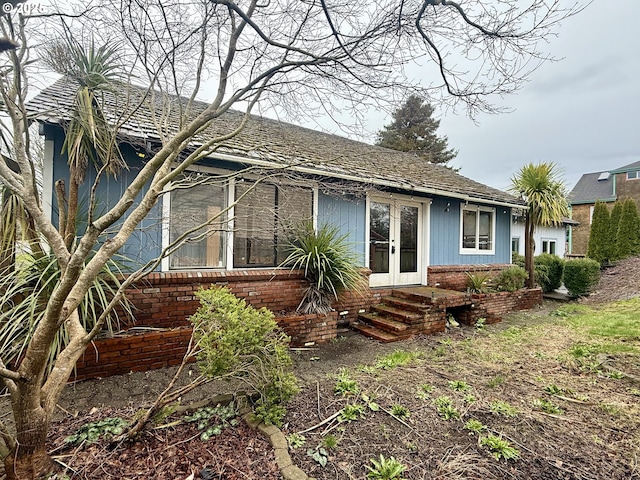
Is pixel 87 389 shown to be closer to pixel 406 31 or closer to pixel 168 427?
pixel 168 427

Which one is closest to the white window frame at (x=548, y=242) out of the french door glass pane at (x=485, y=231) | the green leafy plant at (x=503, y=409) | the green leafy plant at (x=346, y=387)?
the french door glass pane at (x=485, y=231)

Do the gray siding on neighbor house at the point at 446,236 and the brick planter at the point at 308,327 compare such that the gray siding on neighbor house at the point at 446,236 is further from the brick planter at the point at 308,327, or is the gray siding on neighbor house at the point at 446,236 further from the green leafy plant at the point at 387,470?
the green leafy plant at the point at 387,470

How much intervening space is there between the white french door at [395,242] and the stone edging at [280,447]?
209 inches

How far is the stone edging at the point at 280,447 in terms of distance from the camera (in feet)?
7.30

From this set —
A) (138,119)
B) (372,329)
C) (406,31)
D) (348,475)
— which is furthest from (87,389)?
(406,31)

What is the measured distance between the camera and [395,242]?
812cm

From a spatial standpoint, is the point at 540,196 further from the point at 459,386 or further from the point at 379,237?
the point at 459,386

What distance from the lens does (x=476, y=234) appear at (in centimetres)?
960

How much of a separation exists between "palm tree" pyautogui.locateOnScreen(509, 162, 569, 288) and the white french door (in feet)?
12.6

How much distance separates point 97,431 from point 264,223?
3999 mm

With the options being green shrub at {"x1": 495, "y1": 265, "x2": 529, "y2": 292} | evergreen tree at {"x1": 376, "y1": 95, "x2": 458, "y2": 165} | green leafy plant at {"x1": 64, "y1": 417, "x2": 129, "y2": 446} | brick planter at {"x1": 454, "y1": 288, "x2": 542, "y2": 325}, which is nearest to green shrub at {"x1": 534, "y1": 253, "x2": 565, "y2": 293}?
brick planter at {"x1": 454, "y1": 288, "x2": 542, "y2": 325}

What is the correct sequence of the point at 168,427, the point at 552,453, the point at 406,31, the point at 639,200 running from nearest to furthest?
the point at 552,453 < the point at 168,427 < the point at 406,31 < the point at 639,200

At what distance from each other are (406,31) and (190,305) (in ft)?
15.7

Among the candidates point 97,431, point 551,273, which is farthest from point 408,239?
point 97,431
